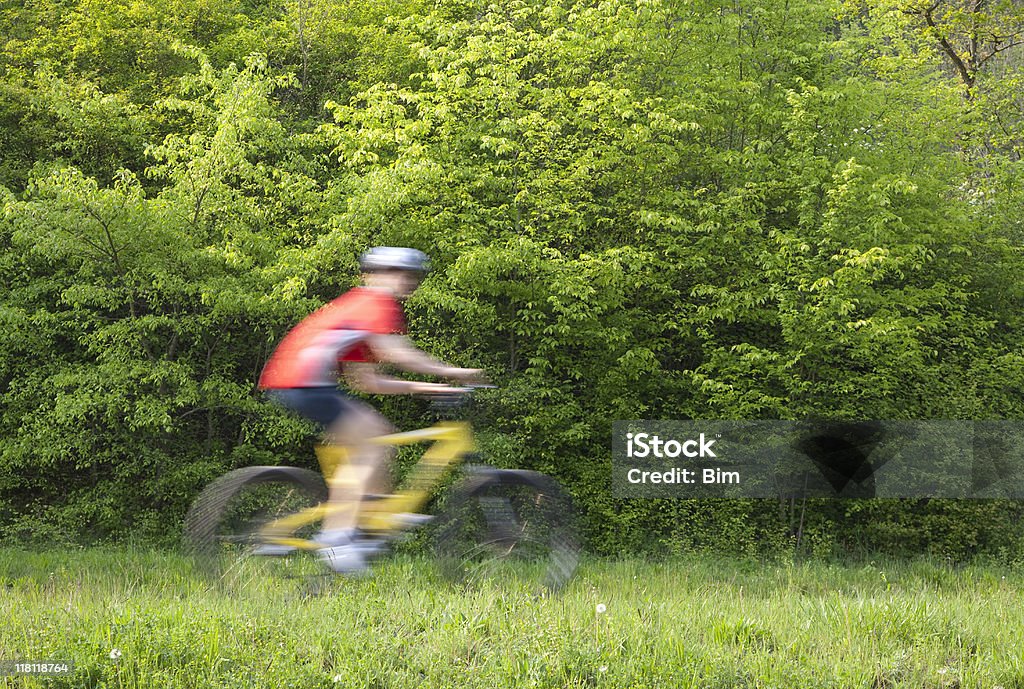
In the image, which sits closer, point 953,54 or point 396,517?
point 396,517

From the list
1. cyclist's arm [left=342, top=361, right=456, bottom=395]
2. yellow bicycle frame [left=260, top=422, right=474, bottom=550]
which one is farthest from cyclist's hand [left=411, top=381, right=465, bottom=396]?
yellow bicycle frame [left=260, top=422, right=474, bottom=550]

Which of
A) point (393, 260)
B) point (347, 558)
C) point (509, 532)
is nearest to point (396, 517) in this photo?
point (347, 558)

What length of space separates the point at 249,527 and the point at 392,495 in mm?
941

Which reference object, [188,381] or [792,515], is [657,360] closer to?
[792,515]

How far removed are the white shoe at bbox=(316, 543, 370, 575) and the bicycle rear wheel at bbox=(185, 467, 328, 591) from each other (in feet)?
0.69

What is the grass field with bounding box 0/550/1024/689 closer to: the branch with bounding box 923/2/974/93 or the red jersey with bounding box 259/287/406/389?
the red jersey with bounding box 259/287/406/389

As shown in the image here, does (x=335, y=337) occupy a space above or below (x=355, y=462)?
above

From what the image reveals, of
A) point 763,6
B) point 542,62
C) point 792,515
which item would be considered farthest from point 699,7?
point 792,515

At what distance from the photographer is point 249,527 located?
627 centimetres

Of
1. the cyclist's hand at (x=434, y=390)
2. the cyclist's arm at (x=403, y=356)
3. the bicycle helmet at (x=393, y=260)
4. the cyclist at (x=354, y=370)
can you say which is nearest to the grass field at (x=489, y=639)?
the cyclist at (x=354, y=370)

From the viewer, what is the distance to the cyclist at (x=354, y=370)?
585 cm

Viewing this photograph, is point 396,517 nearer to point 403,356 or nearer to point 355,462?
point 355,462

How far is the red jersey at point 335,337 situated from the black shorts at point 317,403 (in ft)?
0.14

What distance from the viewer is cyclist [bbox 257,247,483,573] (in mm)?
5852
